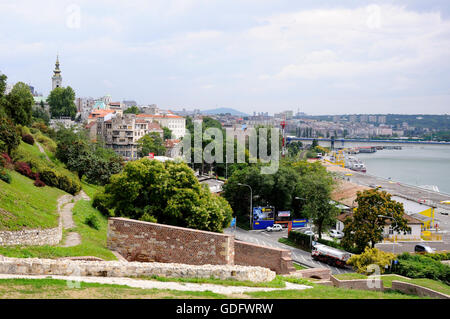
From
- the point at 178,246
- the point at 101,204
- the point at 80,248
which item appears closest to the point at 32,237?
the point at 80,248

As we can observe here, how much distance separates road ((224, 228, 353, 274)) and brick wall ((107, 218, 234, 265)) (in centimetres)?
1124

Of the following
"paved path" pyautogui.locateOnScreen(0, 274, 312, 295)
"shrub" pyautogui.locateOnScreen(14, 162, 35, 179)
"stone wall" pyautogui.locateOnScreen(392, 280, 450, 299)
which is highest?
"shrub" pyautogui.locateOnScreen(14, 162, 35, 179)

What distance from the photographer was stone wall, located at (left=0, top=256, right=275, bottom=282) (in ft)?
30.5

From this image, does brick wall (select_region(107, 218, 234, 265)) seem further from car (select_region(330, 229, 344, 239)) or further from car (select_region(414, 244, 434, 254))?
car (select_region(330, 229, 344, 239))

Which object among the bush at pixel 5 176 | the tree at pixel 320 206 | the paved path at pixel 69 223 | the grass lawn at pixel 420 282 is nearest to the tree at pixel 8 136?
the paved path at pixel 69 223

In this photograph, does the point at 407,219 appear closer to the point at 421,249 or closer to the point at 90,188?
the point at 421,249

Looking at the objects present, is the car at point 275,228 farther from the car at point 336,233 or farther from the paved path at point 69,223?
the paved path at point 69,223

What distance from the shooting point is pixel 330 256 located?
80.0ft

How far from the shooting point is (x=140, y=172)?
20000 mm

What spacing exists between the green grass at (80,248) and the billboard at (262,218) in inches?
679

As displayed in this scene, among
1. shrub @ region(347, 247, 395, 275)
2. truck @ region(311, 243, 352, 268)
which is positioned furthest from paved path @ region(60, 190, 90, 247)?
truck @ region(311, 243, 352, 268)

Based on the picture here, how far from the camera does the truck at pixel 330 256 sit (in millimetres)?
23672

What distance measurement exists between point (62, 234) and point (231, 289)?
27.3 ft
